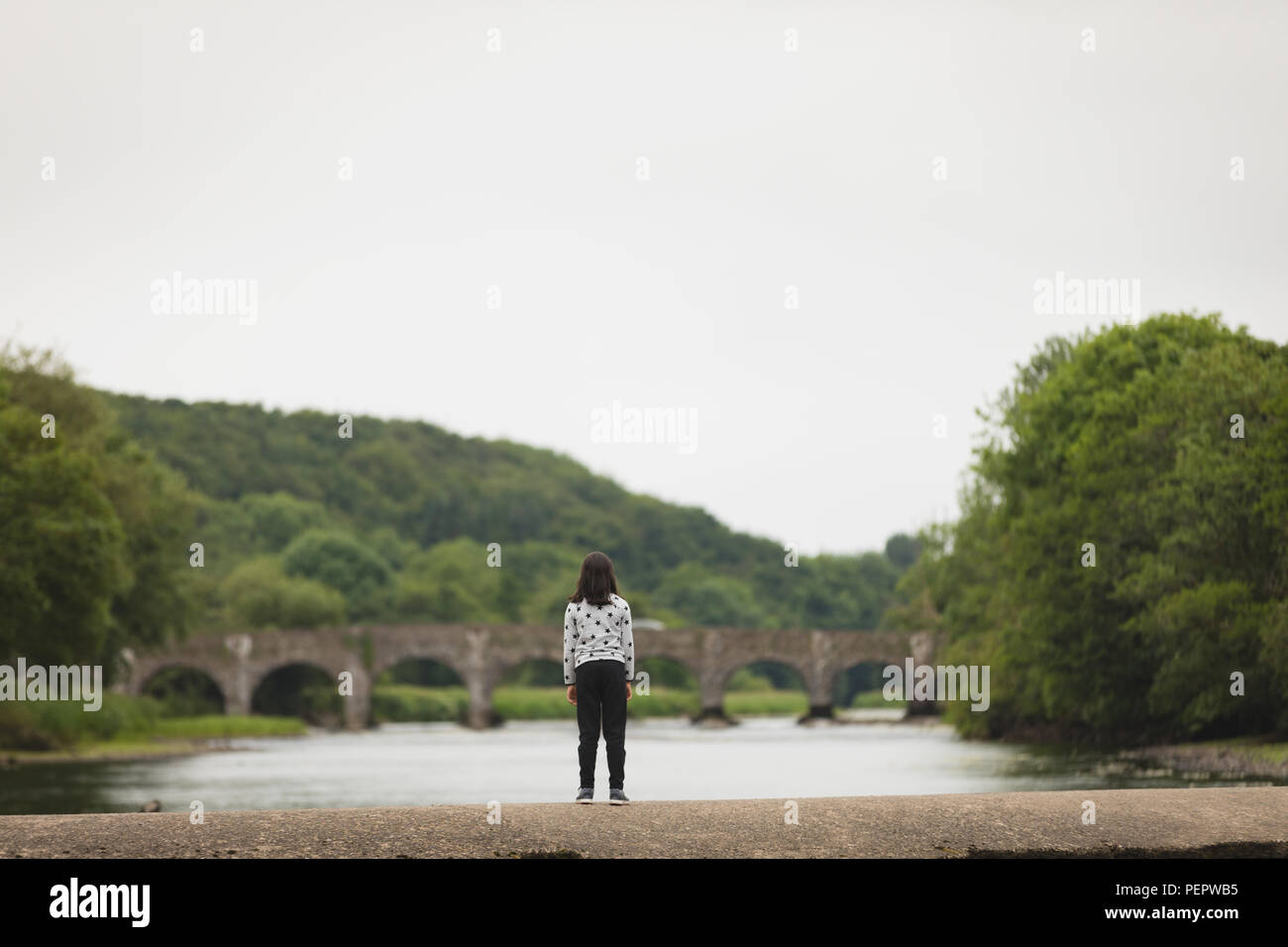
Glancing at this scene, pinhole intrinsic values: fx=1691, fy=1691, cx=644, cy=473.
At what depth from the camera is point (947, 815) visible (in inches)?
396

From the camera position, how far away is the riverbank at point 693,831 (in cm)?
902

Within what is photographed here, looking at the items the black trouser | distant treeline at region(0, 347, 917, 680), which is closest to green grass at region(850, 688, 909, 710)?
distant treeline at region(0, 347, 917, 680)

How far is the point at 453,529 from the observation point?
153250mm

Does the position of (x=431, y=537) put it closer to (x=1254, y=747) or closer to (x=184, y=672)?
(x=184, y=672)

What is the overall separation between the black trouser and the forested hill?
103897mm

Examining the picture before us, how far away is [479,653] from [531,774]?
46.3 m

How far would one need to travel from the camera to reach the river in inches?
1056

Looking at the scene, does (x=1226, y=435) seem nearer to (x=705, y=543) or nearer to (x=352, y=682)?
(x=352, y=682)

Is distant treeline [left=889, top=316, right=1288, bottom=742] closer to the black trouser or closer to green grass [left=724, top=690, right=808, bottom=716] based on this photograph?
the black trouser

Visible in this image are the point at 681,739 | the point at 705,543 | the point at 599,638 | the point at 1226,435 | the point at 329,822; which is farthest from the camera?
the point at 705,543

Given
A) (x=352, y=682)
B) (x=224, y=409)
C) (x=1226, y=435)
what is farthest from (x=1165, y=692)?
(x=224, y=409)

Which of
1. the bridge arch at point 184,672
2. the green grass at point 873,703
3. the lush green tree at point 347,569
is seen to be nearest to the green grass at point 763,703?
the green grass at point 873,703

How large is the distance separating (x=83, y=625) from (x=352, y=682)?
130 ft
